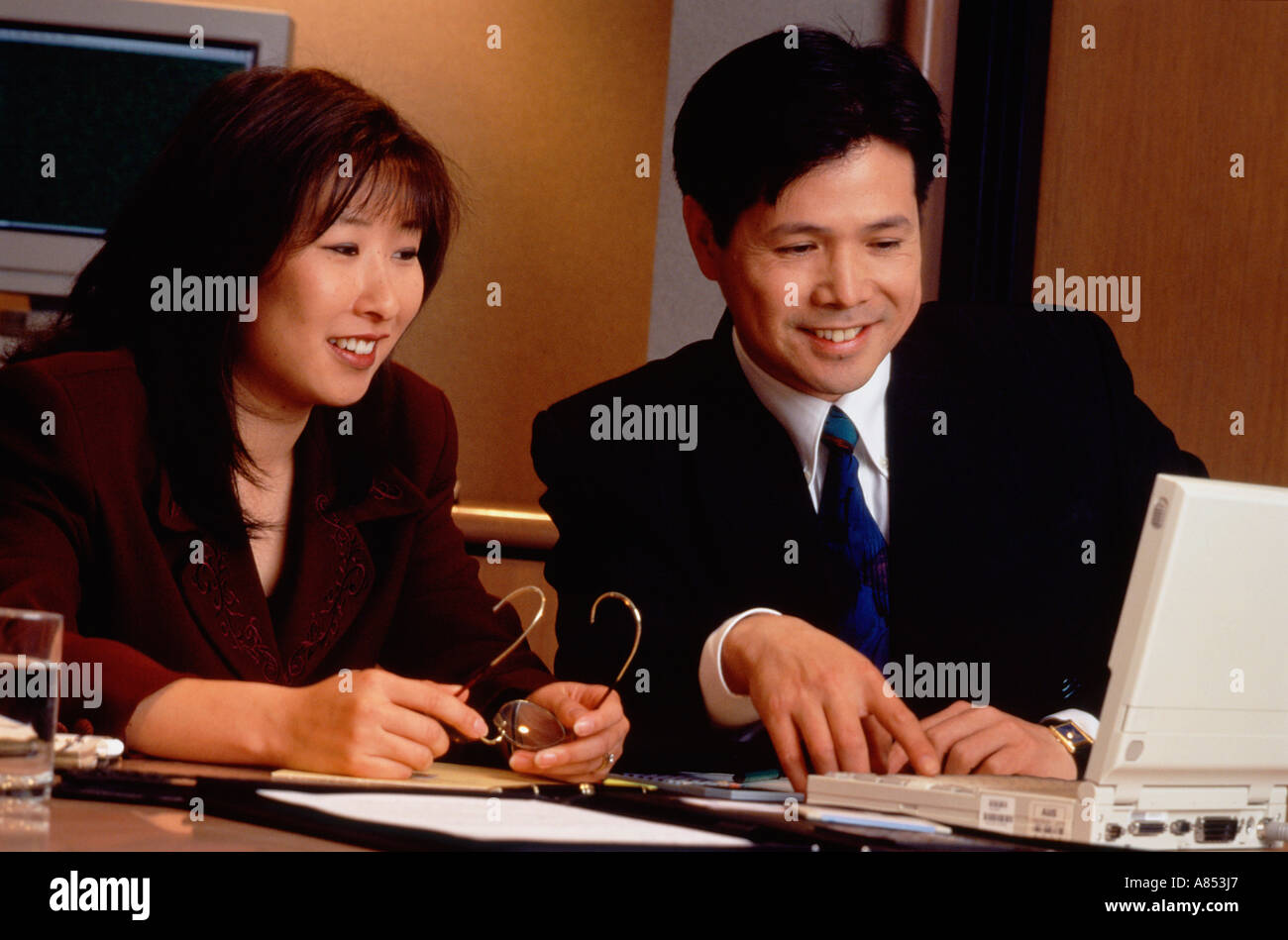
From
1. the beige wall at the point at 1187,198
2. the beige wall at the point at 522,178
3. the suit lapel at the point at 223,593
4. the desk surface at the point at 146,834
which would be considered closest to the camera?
the desk surface at the point at 146,834

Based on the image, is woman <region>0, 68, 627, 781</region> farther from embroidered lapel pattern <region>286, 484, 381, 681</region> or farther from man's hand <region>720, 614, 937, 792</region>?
man's hand <region>720, 614, 937, 792</region>

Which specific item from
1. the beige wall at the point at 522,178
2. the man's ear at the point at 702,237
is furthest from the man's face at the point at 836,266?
the beige wall at the point at 522,178

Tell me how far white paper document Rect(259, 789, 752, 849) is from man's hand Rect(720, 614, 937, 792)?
0.37 metres

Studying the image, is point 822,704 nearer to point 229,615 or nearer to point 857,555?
point 857,555

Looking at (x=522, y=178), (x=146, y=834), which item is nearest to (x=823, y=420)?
(x=146, y=834)

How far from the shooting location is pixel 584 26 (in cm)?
280

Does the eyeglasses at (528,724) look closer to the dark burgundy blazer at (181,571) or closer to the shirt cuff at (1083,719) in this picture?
the dark burgundy blazer at (181,571)

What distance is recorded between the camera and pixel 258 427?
1.56 m

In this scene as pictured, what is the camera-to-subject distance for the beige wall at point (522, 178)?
2793mm

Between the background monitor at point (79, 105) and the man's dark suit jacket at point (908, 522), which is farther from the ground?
the background monitor at point (79, 105)

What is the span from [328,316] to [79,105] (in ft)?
4.71

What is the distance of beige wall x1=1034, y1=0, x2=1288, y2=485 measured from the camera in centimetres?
230
